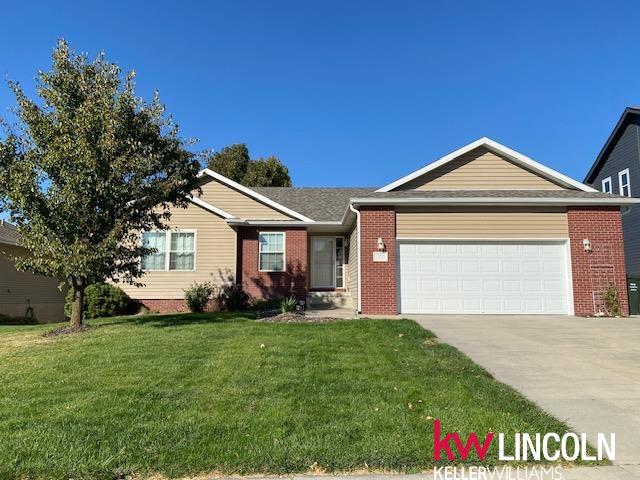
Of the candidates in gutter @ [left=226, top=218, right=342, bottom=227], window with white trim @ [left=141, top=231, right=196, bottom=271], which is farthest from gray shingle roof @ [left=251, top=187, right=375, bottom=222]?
window with white trim @ [left=141, top=231, right=196, bottom=271]

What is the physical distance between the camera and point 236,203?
1850cm

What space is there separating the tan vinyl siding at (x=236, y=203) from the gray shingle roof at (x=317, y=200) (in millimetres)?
1304

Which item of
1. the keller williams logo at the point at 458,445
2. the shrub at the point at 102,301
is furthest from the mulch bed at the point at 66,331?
the keller williams logo at the point at 458,445

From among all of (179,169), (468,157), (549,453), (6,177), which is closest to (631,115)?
(468,157)

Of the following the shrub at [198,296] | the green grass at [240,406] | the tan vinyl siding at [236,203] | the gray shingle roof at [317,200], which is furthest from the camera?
the gray shingle roof at [317,200]

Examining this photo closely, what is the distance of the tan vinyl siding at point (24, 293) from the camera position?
54.6ft

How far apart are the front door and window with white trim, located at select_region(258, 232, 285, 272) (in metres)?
1.56

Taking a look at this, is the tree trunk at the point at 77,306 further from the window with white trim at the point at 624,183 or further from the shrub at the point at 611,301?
the window with white trim at the point at 624,183

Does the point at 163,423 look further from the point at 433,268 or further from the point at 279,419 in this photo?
the point at 433,268

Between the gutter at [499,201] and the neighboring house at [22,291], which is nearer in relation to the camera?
the gutter at [499,201]

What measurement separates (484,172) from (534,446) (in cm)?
1147

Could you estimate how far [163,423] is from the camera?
4.54m

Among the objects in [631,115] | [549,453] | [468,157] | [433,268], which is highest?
[631,115]

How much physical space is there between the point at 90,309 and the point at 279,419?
13290mm
